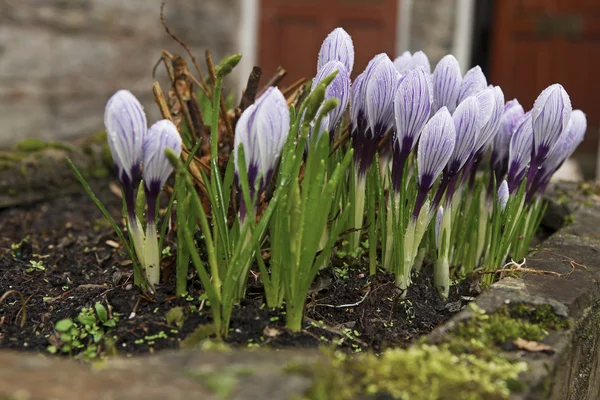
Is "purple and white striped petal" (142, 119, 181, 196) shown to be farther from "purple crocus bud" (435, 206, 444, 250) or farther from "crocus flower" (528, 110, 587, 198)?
"crocus flower" (528, 110, 587, 198)

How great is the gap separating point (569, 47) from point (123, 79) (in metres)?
3.82

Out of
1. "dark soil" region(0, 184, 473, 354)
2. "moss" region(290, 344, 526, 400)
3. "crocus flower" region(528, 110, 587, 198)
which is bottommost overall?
"dark soil" region(0, 184, 473, 354)

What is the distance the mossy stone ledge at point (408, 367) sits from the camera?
954 millimetres

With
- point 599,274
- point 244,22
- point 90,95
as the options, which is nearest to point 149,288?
point 599,274

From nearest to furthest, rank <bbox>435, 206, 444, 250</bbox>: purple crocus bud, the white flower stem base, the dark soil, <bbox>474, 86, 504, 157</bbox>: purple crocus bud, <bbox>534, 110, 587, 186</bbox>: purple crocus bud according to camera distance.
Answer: the dark soil → the white flower stem base → <bbox>474, 86, 504, 157</bbox>: purple crocus bud → <bbox>435, 206, 444, 250</bbox>: purple crocus bud → <bbox>534, 110, 587, 186</bbox>: purple crocus bud

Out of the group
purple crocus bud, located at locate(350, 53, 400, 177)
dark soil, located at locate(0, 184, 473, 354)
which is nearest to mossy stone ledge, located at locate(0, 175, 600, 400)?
dark soil, located at locate(0, 184, 473, 354)

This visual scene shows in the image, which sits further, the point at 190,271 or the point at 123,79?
the point at 123,79

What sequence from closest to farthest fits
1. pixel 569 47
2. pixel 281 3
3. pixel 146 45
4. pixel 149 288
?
pixel 149 288, pixel 146 45, pixel 569 47, pixel 281 3

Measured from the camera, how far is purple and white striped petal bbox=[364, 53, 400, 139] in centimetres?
158

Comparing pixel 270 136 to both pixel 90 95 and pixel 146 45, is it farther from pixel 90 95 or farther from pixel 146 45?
pixel 146 45

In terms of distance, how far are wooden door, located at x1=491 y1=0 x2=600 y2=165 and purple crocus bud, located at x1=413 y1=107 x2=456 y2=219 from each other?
499 centimetres

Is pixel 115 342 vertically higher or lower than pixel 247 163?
lower

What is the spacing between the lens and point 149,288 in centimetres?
157

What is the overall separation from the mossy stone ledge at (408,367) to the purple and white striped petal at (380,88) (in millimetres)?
455
